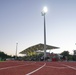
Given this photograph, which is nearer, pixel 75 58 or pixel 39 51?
pixel 75 58

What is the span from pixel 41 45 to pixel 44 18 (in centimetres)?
960

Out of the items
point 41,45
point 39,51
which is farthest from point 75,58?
point 39,51

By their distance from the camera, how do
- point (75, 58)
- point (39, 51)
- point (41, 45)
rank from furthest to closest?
point (39, 51), point (41, 45), point (75, 58)

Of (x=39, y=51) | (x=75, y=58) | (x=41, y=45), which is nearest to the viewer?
(x=75, y=58)

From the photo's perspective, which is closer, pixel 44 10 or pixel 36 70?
pixel 36 70

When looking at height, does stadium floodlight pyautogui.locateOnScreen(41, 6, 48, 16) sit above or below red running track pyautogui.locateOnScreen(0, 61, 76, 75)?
above

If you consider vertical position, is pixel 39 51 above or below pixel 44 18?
below

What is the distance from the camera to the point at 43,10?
51406mm

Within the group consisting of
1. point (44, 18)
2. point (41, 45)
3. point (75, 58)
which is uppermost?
point (44, 18)

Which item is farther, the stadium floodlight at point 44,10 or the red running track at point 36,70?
the stadium floodlight at point 44,10

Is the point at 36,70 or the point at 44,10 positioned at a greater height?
the point at 44,10

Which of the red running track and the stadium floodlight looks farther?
the stadium floodlight

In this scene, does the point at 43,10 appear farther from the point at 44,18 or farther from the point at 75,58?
the point at 75,58

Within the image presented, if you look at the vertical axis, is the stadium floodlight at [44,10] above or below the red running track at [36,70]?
above
